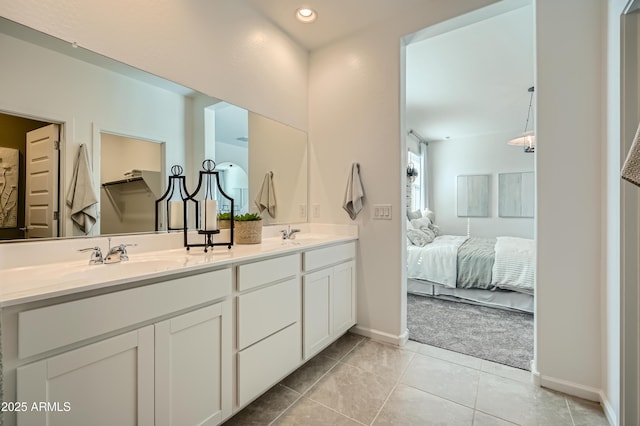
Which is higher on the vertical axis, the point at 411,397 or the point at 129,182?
the point at 129,182

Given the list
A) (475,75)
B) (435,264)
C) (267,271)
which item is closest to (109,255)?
(267,271)

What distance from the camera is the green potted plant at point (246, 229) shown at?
1.93 metres

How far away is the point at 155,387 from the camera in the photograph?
3.50ft

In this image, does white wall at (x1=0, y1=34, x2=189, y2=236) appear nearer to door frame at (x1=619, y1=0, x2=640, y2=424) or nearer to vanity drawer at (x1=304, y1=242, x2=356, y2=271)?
vanity drawer at (x1=304, y1=242, x2=356, y2=271)

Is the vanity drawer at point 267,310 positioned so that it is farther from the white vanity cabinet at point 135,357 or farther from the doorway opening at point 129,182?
the doorway opening at point 129,182

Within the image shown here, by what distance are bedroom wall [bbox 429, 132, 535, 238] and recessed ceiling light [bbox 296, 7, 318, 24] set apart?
501 cm

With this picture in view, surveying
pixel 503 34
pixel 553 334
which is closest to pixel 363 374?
pixel 553 334

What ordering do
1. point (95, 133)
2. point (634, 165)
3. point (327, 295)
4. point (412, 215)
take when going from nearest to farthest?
point (634, 165) < point (95, 133) < point (327, 295) < point (412, 215)

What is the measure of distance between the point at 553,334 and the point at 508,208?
470 cm

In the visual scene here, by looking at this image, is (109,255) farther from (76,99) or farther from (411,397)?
(411,397)

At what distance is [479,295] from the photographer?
3.20 m

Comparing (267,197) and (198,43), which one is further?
(267,197)

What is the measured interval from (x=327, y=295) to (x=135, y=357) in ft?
4.18

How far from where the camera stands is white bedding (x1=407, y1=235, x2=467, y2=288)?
3336 mm
